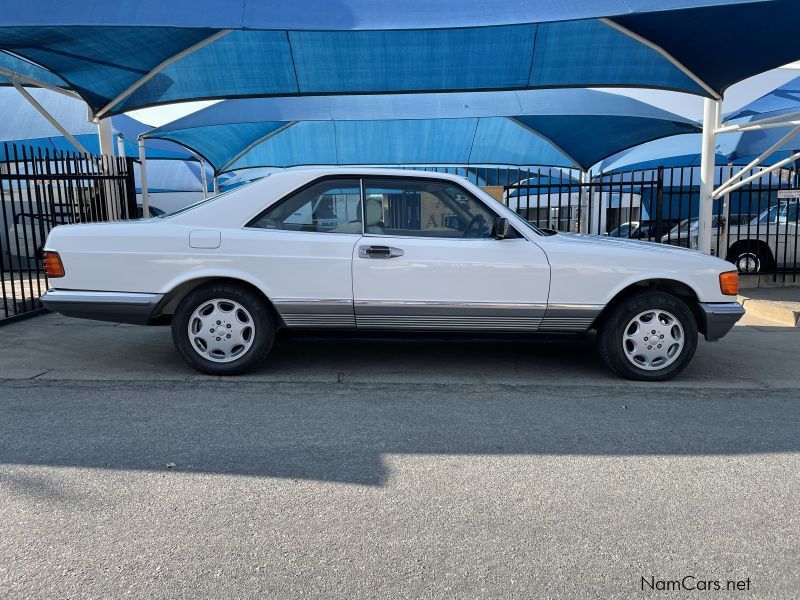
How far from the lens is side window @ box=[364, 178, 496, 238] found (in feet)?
16.1

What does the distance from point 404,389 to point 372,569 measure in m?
2.31

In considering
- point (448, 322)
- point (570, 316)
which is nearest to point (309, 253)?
point (448, 322)

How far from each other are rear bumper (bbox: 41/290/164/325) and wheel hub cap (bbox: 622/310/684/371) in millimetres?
3715

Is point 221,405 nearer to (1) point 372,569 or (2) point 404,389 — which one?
(2) point 404,389

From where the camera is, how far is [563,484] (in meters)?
3.15

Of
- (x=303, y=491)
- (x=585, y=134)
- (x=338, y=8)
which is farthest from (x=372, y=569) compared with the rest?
(x=585, y=134)

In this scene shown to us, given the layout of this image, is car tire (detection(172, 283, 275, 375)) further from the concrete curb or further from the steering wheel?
the concrete curb

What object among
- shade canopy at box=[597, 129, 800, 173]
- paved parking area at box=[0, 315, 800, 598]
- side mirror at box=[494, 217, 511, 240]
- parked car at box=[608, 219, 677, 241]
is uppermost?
shade canopy at box=[597, 129, 800, 173]

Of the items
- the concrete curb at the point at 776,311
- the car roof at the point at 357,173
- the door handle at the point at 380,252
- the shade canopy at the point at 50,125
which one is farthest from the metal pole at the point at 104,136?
the shade canopy at the point at 50,125

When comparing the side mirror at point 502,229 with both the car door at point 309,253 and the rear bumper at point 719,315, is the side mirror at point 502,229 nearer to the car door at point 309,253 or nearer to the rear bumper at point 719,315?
the car door at point 309,253

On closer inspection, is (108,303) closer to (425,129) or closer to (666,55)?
(666,55)

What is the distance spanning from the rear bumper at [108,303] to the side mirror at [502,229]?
2638 mm

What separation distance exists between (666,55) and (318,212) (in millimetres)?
5839

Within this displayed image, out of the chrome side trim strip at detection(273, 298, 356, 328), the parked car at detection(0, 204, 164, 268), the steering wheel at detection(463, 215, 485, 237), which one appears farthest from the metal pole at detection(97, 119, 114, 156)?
the steering wheel at detection(463, 215, 485, 237)
